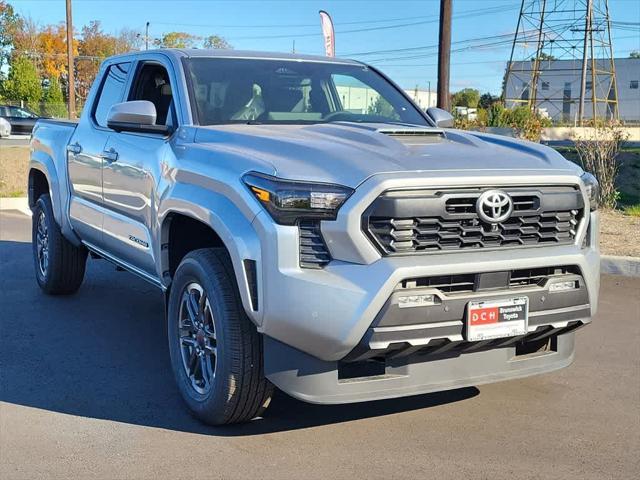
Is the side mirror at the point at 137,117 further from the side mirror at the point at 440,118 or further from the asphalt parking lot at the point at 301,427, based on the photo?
the side mirror at the point at 440,118

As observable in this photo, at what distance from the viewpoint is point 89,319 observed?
6660 millimetres

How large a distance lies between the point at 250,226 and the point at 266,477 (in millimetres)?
1174

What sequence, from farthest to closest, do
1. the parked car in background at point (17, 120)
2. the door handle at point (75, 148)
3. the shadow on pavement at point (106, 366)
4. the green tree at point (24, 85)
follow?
the green tree at point (24, 85), the parked car in background at point (17, 120), the door handle at point (75, 148), the shadow on pavement at point (106, 366)

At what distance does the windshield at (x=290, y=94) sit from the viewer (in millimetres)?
5051

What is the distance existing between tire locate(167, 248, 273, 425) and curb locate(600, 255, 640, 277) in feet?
18.1

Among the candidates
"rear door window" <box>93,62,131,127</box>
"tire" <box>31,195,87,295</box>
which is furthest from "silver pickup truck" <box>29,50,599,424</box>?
"tire" <box>31,195,87,295</box>

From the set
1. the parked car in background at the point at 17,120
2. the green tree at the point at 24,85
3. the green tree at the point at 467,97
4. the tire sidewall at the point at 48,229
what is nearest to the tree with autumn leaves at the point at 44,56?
the green tree at the point at 24,85

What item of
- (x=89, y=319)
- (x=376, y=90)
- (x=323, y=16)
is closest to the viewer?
(x=376, y=90)

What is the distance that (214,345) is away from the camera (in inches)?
166

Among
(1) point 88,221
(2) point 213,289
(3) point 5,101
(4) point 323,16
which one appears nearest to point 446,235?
(2) point 213,289

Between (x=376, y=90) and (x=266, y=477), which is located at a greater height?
(x=376, y=90)

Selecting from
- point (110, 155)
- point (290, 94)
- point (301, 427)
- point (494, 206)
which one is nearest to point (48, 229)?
point (110, 155)

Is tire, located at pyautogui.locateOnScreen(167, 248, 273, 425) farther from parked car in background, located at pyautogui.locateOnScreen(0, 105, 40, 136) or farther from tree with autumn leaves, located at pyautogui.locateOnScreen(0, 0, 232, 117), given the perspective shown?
tree with autumn leaves, located at pyautogui.locateOnScreen(0, 0, 232, 117)

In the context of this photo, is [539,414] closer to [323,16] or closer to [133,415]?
[133,415]
